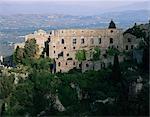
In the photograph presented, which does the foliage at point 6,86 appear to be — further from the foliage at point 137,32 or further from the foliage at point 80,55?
the foliage at point 137,32

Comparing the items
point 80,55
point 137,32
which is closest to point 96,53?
point 80,55

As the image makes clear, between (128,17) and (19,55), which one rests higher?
(128,17)

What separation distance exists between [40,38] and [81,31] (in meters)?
2.68

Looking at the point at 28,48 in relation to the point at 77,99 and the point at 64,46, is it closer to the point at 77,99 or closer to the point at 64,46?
the point at 64,46

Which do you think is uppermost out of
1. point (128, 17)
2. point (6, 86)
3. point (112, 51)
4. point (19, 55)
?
point (128, 17)

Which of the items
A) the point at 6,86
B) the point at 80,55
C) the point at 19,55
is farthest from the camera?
the point at 19,55

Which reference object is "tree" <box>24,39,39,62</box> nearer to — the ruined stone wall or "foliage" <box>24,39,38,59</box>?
"foliage" <box>24,39,38,59</box>

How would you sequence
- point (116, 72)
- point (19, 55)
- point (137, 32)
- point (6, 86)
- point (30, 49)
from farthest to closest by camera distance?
1. point (137, 32)
2. point (19, 55)
3. point (30, 49)
4. point (6, 86)
5. point (116, 72)

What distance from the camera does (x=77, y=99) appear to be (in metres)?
29.8

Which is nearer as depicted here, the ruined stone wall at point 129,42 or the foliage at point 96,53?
the foliage at point 96,53

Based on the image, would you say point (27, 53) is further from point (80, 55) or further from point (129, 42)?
point (129, 42)

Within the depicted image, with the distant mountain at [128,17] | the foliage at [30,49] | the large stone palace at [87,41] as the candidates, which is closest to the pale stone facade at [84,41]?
the large stone palace at [87,41]

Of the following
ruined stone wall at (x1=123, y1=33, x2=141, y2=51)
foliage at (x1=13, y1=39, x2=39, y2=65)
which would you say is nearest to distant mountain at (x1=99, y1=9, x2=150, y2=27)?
ruined stone wall at (x1=123, y1=33, x2=141, y2=51)

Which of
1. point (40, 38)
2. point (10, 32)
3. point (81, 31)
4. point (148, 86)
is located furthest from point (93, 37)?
point (10, 32)
